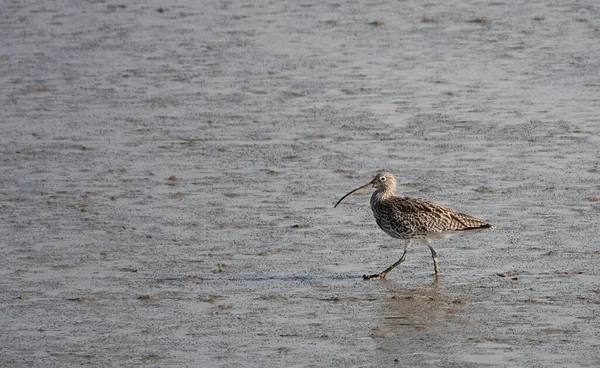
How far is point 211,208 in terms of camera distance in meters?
14.5

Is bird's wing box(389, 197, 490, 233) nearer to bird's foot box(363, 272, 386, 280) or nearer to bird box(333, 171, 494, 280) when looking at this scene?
bird box(333, 171, 494, 280)

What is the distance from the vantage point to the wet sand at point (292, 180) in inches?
426

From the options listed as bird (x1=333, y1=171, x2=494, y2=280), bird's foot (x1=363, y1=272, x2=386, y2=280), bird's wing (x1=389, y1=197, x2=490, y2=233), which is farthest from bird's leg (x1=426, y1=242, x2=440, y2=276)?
bird's foot (x1=363, y1=272, x2=386, y2=280)

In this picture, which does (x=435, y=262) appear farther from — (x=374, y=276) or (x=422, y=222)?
(x=374, y=276)

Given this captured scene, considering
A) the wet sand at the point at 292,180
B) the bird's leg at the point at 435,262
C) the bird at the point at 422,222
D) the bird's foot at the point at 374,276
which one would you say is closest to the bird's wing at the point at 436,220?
the bird at the point at 422,222

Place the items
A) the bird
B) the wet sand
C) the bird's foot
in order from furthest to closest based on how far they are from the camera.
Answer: the bird
the bird's foot
the wet sand

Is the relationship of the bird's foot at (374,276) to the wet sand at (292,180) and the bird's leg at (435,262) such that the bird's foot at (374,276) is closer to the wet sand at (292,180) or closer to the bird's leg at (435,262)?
the wet sand at (292,180)

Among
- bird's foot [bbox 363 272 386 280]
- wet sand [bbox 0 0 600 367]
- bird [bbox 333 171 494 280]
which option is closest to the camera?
wet sand [bbox 0 0 600 367]

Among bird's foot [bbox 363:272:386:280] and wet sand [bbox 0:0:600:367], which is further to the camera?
bird's foot [bbox 363:272:386:280]

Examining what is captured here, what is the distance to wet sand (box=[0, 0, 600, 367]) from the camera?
10.8 m

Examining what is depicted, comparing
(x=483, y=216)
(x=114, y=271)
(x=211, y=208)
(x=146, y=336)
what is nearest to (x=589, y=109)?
(x=483, y=216)

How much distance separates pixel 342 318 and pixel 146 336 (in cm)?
147

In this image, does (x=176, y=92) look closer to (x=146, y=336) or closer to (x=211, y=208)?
(x=211, y=208)

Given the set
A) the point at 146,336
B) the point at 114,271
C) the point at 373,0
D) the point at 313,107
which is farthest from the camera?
the point at 373,0
